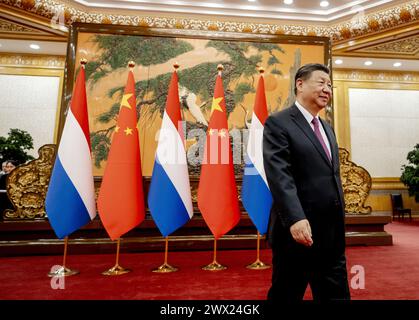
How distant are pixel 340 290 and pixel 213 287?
4.16ft

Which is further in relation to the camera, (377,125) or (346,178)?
(377,125)

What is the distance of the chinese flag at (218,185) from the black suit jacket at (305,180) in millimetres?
1473

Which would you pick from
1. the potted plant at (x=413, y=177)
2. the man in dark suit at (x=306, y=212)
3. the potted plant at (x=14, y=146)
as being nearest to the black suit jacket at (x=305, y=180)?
the man in dark suit at (x=306, y=212)

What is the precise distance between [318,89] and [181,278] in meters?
1.98

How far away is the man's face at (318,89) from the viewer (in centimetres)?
134

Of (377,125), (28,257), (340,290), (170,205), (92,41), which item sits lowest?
(28,257)

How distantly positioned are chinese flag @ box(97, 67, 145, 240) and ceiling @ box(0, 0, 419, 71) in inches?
147

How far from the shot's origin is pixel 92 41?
15.3ft

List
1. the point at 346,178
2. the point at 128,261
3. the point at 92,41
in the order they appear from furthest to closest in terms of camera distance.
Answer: the point at 92,41, the point at 346,178, the point at 128,261

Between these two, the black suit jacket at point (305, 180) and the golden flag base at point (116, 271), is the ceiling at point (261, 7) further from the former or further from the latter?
the black suit jacket at point (305, 180)

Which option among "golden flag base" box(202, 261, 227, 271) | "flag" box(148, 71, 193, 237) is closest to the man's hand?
"flag" box(148, 71, 193, 237)
